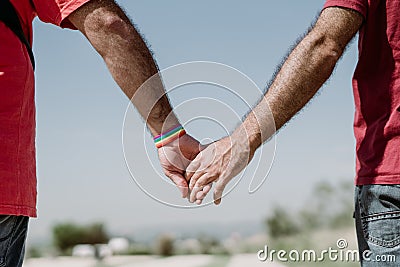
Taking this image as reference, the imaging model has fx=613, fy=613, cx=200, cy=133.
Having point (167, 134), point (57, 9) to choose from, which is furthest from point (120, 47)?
point (167, 134)

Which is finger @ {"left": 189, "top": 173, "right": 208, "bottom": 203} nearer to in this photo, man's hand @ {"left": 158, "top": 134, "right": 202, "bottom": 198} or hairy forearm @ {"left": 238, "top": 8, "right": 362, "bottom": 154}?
man's hand @ {"left": 158, "top": 134, "right": 202, "bottom": 198}

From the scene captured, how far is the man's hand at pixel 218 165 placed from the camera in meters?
1.61

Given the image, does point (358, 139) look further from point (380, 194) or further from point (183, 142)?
point (183, 142)

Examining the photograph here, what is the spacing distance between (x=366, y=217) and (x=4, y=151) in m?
0.81

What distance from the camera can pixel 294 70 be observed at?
144 cm

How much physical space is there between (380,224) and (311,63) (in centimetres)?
40

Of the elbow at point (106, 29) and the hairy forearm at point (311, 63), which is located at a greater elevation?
the elbow at point (106, 29)

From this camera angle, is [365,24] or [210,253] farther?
[210,253]

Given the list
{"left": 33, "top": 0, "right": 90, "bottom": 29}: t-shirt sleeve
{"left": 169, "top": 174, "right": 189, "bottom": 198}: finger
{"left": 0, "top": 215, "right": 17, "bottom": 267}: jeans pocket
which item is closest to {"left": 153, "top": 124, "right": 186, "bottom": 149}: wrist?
{"left": 169, "top": 174, "right": 189, "bottom": 198}: finger

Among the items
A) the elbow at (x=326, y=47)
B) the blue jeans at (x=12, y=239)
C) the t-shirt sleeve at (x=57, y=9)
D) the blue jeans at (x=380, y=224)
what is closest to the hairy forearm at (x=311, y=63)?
the elbow at (x=326, y=47)

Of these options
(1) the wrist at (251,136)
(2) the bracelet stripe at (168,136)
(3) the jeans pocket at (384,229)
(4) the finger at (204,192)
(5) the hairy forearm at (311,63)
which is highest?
(5) the hairy forearm at (311,63)

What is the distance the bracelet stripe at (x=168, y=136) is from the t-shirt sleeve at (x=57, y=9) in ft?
1.37

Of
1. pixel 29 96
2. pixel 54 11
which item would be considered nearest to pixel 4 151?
pixel 29 96

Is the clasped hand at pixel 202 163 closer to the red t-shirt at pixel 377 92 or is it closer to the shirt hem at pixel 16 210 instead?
the red t-shirt at pixel 377 92
